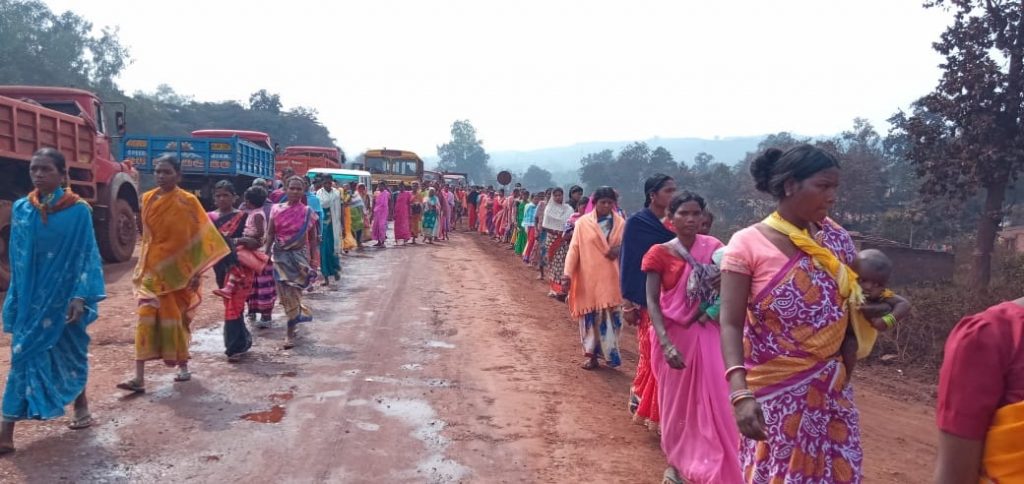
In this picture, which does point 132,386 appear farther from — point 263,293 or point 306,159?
point 306,159

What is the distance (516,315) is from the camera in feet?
32.8

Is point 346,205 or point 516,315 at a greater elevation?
point 346,205

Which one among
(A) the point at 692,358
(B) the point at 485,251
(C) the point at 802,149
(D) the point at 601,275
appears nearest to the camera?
(C) the point at 802,149

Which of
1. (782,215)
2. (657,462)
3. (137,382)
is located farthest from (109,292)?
(782,215)

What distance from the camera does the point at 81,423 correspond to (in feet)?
16.1

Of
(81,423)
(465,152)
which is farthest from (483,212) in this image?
(465,152)

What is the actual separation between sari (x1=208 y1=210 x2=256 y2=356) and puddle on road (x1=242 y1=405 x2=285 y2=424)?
1.63m

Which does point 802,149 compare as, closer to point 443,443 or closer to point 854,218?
point 443,443

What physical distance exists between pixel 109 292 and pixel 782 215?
32.6ft

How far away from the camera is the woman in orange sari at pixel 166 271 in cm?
576

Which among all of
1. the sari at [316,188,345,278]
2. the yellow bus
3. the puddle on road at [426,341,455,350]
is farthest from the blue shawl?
the yellow bus

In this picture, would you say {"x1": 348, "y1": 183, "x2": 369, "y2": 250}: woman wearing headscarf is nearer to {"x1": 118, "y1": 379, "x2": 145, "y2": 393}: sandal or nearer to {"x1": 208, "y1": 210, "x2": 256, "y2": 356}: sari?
{"x1": 208, "y1": 210, "x2": 256, "y2": 356}: sari

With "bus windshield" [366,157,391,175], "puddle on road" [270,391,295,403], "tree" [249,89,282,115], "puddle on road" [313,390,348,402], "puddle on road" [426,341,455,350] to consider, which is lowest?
"puddle on road" [426,341,455,350]

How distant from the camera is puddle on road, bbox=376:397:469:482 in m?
4.46
